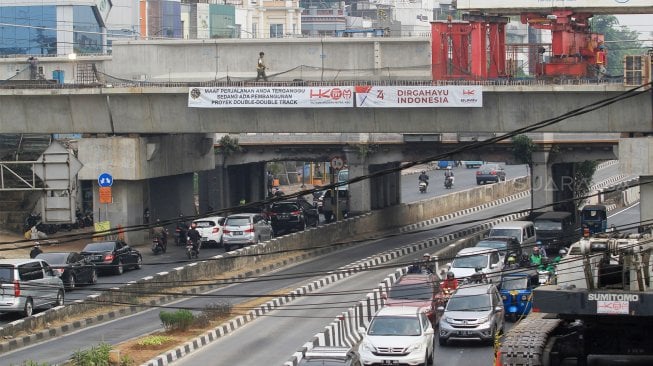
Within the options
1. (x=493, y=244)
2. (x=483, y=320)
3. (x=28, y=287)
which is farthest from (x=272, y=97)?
(x=483, y=320)

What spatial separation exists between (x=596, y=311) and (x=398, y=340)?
9.91 m

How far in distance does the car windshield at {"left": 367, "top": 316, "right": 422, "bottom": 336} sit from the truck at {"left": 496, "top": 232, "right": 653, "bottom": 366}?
789cm

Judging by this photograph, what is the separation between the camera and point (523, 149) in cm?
6238

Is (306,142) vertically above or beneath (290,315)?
above

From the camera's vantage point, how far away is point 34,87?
54062mm

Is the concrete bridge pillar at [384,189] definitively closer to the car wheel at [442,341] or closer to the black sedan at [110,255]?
the black sedan at [110,255]

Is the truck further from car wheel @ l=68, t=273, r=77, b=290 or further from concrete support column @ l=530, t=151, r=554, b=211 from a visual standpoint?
concrete support column @ l=530, t=151, r=554, b=211

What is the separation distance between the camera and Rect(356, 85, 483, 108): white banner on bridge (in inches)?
1959

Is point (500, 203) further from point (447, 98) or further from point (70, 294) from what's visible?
point (70, 294)

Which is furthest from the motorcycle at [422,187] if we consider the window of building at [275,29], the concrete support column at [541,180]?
the window of building at [275,29]

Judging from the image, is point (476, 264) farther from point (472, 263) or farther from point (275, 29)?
point (275, 29)

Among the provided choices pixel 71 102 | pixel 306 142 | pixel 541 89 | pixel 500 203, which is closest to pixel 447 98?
pixel 541 89

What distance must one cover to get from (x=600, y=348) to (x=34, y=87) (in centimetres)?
3861

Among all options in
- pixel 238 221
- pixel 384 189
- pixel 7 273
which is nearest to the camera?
pixel 7 273
